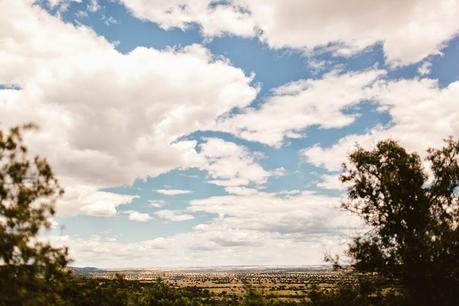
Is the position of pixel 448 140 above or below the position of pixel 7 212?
above

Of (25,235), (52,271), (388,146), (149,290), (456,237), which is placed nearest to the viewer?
(25,235)

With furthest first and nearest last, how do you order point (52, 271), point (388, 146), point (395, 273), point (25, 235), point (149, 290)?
point (149, 290) < point (388, 146) < point (395, 273) < point (52, 271) < point (25, 235)

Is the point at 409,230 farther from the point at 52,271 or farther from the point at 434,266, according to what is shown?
the point at 52,271

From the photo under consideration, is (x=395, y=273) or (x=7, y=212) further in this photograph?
(x=395, y=273)

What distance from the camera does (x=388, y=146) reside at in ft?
117

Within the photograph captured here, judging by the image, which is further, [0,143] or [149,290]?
[149,290]

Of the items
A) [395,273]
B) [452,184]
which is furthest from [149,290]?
[452,184]

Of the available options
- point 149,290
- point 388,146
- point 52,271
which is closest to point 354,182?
point 388,146

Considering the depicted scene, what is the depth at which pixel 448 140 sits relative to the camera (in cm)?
3428

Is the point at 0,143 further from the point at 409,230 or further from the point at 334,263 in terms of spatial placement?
the point at 409,230

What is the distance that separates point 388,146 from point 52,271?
2577cm

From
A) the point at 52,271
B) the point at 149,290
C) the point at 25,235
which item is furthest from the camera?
the point at 149,290

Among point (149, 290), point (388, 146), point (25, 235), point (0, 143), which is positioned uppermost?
point (388, 146)

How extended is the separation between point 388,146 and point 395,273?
9529 millimetres
